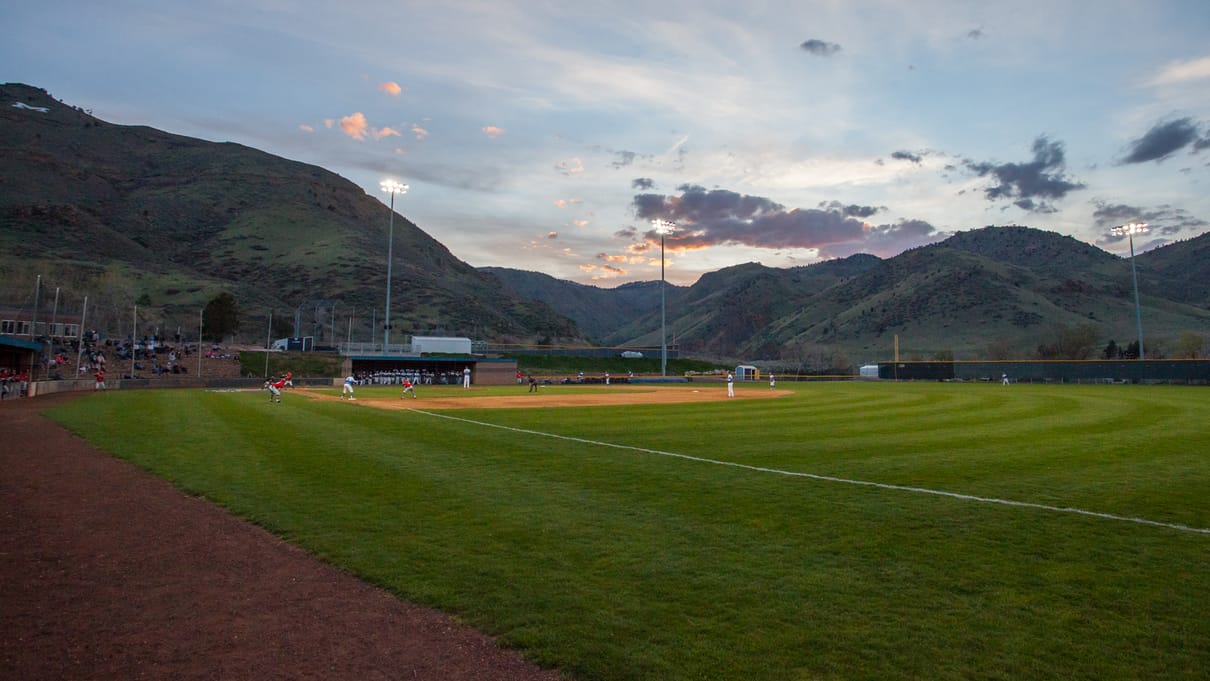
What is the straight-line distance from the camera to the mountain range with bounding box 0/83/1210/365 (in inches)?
4038

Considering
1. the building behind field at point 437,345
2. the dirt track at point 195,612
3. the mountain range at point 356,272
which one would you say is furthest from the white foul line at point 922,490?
the mountain range at point 356,272

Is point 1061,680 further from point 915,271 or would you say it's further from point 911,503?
point 915,271

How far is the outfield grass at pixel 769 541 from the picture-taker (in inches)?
167

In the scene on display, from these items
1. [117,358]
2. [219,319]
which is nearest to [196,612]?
[117,358]

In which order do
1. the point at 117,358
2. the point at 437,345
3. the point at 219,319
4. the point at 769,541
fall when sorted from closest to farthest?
the point at 769,541, the point at 117,358, the point at 437,345, the point at 219,319

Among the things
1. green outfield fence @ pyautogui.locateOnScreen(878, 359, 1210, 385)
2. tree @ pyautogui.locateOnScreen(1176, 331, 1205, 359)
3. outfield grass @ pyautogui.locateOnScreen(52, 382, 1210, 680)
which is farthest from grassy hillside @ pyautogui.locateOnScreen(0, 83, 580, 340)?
tree @ pyautogui.locateOnScreen(1176, 331, 1205, 359)

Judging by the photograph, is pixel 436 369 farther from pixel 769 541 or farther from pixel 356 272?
pixel 356 272

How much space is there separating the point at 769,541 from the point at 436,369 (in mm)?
50524

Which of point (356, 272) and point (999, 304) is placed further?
point (356, 272)

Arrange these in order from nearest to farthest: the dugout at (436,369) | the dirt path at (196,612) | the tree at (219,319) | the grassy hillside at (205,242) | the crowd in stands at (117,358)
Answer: the dirt path at (196,612)
the crowd in stands at (117,358)
the dugout at (436,369)
the tree at (219,319)
the grassy hillside at (205,242)

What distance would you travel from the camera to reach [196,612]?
5.13 m

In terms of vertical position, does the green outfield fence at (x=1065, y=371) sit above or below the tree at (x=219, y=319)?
below

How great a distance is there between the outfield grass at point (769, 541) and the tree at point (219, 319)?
70.5 m

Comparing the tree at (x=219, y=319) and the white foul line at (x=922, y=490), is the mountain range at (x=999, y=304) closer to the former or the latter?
the tree at (x=219, y=319)
